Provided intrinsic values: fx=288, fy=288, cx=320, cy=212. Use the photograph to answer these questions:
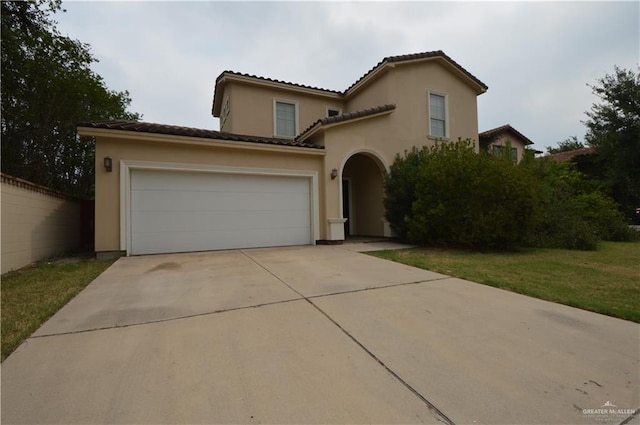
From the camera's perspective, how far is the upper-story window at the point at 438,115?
11805 mm

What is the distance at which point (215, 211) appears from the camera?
8.16m

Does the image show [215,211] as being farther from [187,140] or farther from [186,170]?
[187,140]

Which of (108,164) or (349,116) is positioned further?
(349,116)

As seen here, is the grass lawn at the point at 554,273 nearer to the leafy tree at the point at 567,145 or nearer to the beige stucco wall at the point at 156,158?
the beige stucco wall at the point at 156,158

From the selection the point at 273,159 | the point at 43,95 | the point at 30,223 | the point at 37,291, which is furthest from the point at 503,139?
the point at 43,95

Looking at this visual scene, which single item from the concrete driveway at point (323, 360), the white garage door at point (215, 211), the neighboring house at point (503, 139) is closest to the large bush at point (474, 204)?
the white garage door at point (215, 211)

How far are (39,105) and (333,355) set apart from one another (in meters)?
16.0

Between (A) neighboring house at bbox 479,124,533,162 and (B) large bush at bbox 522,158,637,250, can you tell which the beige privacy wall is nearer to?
(B) large bush at bbox 522,158,637,250

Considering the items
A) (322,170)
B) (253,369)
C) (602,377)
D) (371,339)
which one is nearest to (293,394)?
(253,369)

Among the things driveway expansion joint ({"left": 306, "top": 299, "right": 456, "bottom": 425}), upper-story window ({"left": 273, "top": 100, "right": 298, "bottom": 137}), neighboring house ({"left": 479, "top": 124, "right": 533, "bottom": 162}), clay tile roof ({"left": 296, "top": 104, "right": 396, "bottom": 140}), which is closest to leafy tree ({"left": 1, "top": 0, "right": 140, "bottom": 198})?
upper-story window ({"left": 273, "top": 100, "right": 298, "bottom": 137})

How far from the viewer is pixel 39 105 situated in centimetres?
1179

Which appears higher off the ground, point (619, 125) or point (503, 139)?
point (503, 139)

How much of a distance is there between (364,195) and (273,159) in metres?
4.70

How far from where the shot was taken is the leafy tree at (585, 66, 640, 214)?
14.4 meters
